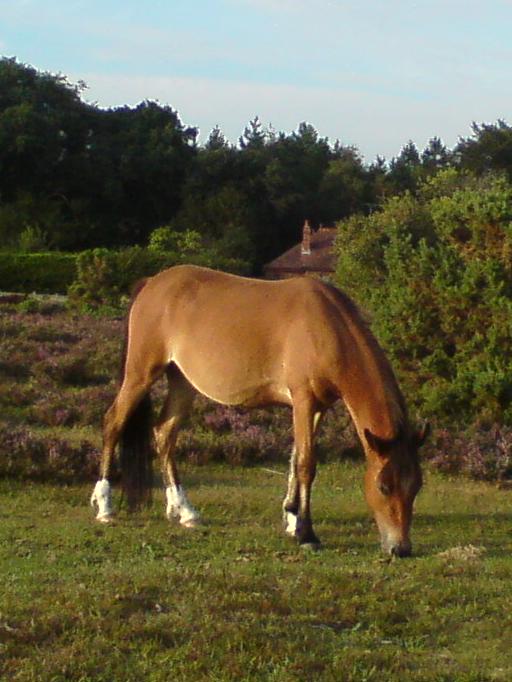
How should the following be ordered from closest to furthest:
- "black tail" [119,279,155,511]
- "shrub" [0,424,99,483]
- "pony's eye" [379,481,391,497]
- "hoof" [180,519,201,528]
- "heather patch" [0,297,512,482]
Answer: "pony's eye" [379,481,391,497]
"hoof" [180,519,201,528]
"black tail" [119,279,155,511]
"shrub" [0,424,99,483]
"heather patch" [0,297,512,482]

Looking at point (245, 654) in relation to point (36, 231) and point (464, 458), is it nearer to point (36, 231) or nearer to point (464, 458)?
point (464, 458)

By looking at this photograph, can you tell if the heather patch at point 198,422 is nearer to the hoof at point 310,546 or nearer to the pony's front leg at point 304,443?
the pony's front leg at point 304,443

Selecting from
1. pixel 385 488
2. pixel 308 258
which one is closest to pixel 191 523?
pixel 385 488

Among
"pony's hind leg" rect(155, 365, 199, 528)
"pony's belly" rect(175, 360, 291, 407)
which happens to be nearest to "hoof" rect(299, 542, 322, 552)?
"pony's belly" rect(175, 360, 291, 407)

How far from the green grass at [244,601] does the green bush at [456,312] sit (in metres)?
4.39

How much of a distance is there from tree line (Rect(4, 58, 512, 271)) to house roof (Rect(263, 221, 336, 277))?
8.36 ft

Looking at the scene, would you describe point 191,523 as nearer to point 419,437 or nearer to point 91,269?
point 419,437

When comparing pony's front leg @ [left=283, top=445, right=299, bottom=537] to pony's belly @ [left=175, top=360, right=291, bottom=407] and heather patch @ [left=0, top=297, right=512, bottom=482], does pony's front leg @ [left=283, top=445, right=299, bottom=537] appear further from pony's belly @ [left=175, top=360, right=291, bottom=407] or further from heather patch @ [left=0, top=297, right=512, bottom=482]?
heather patch @ [left=0, top=297, right=512, bottom=482]

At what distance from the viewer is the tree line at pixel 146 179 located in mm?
59406

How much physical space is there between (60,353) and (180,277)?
33.2 ft

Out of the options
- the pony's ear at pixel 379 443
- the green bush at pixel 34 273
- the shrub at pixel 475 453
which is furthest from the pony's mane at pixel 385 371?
the green bush at pixel 34 273

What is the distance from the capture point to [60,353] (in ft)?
64.0

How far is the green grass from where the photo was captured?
16.9 ft

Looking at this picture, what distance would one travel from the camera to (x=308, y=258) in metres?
55.0
